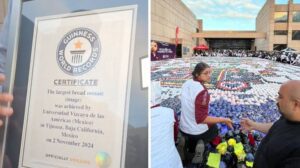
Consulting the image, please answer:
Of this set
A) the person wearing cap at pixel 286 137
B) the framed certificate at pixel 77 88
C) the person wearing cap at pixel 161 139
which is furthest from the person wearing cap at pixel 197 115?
the framed certificate at pixel 77 88

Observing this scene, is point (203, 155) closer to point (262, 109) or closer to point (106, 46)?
point (262, 109)

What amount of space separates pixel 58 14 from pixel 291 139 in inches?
38.3

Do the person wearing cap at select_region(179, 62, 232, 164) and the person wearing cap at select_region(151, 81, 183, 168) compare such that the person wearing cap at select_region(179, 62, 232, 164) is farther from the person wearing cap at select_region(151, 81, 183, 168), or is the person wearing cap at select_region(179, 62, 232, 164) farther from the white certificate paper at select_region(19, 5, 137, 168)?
the white certificate paper at select_region(19, 5, 137, 168)

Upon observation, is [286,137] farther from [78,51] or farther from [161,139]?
[78,51]

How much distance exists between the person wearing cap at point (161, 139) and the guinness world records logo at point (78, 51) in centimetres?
81

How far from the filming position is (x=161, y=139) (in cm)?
169

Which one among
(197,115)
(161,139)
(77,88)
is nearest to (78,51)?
(77,88)

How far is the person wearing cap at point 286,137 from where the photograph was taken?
1.34 m

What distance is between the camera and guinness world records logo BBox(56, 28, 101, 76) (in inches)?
34.4

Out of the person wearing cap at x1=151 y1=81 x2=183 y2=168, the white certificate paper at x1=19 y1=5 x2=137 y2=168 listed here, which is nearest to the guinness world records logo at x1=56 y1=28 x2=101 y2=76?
the white certificate paper at x1=19 y1=5 x2=137 y2=168

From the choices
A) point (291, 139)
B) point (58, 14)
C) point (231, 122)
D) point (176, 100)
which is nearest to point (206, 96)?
point (231, 122)

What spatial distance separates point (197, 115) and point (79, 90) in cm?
159

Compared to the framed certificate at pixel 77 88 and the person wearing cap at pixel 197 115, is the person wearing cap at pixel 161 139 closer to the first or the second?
the person wearing cap at pixel 197 115

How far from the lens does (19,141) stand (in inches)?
38.3
